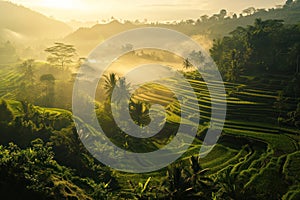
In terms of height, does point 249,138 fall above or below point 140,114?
below

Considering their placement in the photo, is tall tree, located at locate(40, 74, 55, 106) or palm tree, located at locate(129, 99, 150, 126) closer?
palm tree, located at locate(129, 99, 150, 126)

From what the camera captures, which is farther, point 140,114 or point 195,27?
point 195,27

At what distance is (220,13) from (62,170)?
482 feet

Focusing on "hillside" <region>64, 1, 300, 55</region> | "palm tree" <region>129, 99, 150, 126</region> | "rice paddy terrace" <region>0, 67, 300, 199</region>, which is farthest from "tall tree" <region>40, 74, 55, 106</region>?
"hillside" <region>64, 1, 300, 55</region>

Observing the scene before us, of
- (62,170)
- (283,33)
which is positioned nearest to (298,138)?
(62,170)

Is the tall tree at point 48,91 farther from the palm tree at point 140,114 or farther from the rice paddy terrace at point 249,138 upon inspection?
the palm tree at point 140,114

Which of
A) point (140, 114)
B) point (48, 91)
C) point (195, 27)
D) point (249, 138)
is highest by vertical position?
point (195, 27)

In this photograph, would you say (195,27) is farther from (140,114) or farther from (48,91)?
(140,114)

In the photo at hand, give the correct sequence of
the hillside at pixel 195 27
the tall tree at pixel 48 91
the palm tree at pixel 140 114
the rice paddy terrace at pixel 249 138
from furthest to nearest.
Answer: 1. the hillside at pixel 195 27
2. the tall tree at pixel 48 91
3. the palm tree at pixel 140 114
4. the rice paddy terrace at pixel 249 138

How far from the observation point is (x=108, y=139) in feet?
104

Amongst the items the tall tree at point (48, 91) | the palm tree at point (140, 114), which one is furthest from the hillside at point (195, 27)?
the palm tree at point (140, 114)

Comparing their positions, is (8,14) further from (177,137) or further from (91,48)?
(177,137)

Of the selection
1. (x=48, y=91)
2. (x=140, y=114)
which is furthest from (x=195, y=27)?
(x=140, y=114)

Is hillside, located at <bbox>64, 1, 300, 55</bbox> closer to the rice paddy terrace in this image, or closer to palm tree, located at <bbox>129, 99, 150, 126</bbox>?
the rice paddy terrace
